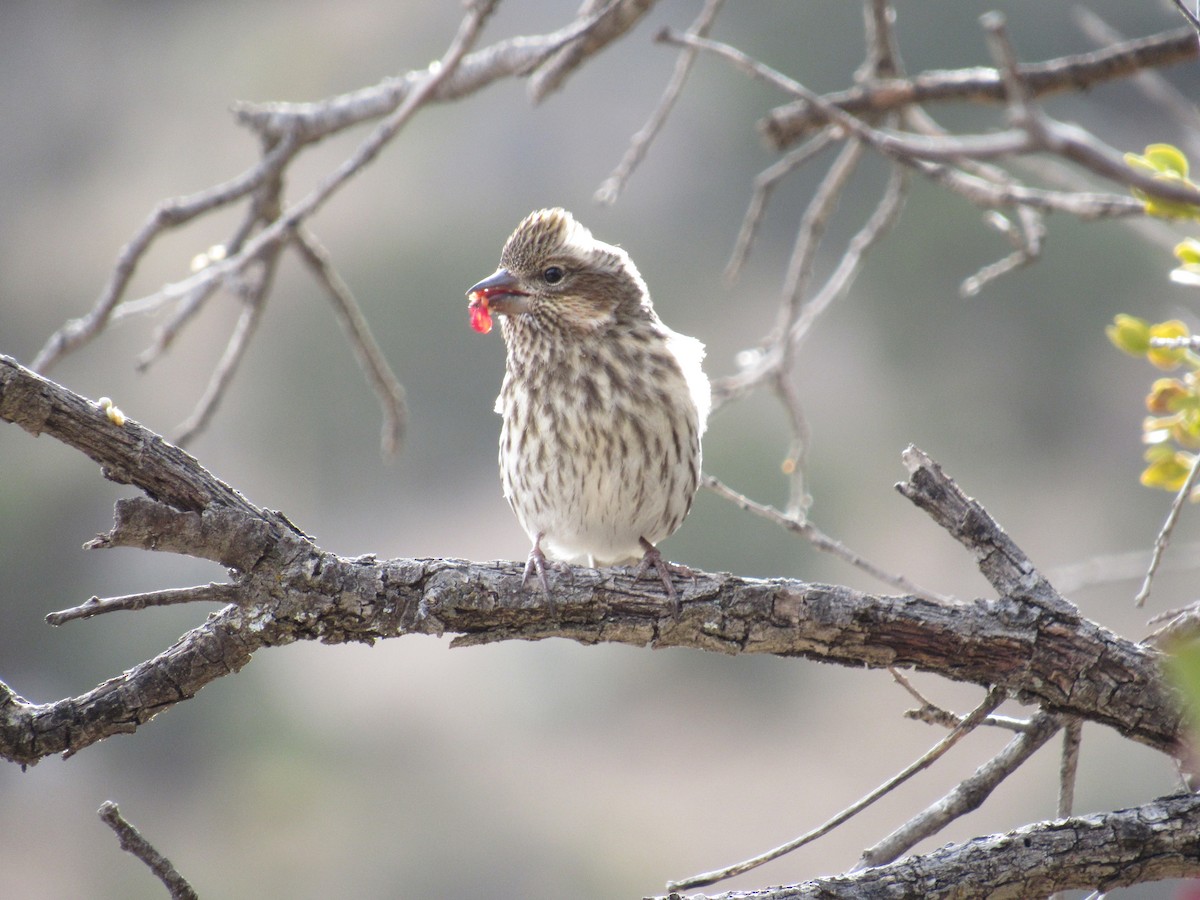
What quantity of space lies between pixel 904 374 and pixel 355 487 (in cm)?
594

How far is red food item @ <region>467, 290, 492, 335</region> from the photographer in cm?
318

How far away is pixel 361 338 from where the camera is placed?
3.38 meters

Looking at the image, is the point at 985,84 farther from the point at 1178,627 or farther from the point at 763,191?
the point at 1178,627

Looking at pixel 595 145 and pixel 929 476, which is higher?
pixel 595 145

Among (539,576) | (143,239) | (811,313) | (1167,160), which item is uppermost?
(143,239)

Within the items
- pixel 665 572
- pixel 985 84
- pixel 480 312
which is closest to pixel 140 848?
pixel 665 572

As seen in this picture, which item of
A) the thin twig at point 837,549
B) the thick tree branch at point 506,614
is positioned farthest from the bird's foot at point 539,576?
the thin twig at point 837,549

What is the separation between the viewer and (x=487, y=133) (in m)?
13.0

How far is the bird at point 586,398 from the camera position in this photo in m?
3.13

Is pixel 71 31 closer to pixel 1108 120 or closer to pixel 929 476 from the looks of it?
pixel 1108 120

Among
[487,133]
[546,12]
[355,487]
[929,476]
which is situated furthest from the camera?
[487,133]

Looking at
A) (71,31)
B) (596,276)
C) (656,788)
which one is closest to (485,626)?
(596,276)

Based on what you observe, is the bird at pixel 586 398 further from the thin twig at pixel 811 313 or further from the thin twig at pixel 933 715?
the thin twig at pixel 933 715

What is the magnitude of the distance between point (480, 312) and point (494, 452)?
7880 millimetres
